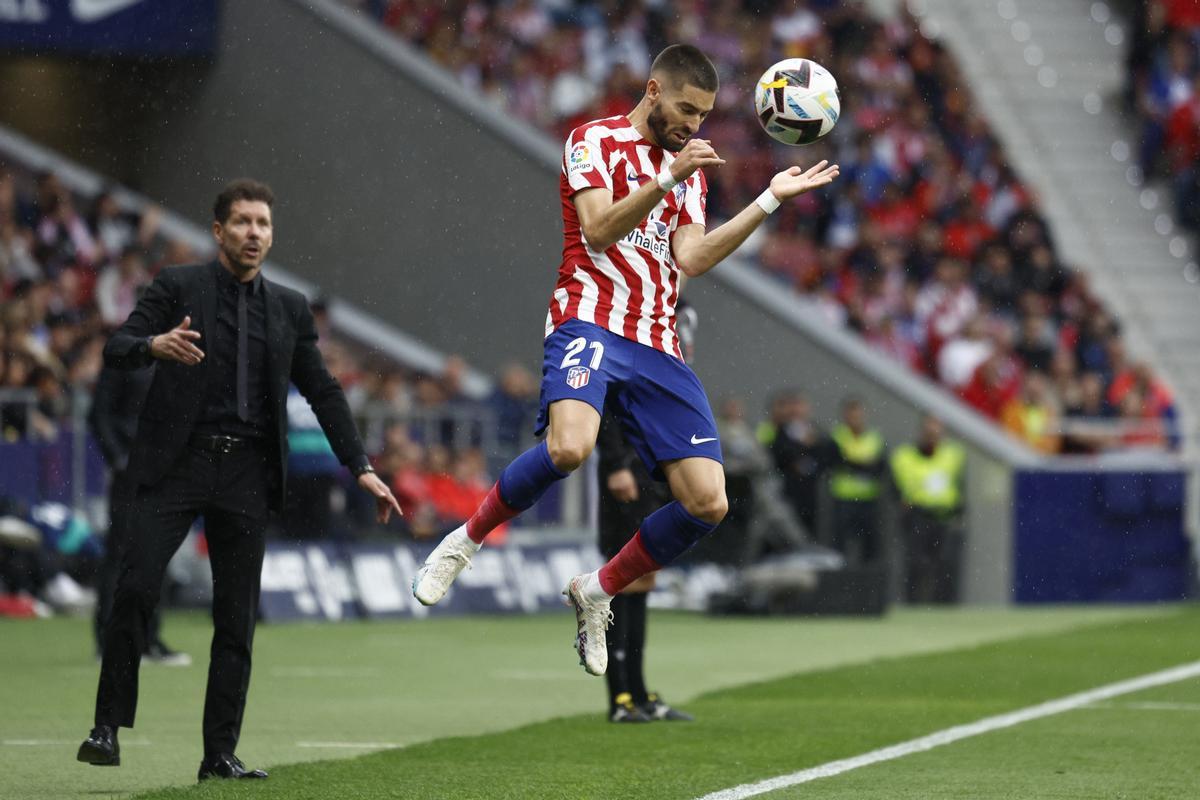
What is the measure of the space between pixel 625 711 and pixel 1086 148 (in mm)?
20101

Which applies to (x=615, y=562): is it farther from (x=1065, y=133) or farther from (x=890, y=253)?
(x=1065, y=133)

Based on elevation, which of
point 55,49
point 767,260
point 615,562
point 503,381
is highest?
point 55,49

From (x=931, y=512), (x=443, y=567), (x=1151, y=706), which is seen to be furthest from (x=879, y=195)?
(x=443, y=567)

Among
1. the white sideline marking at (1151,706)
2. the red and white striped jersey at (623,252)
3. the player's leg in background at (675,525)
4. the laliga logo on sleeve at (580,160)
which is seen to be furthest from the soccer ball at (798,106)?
the white sideline marking at (1151,706)

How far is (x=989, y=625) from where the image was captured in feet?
57.7

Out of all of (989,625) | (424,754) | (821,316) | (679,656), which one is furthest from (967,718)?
(821,316)

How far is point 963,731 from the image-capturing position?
9.51 metres

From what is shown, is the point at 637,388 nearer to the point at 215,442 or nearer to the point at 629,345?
the point at 629,345

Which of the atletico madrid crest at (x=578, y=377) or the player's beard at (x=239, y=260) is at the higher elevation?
the player's beard at (x=239, y=260)

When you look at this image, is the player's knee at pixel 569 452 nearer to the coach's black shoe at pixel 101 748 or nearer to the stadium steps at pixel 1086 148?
the coach's black shoe at pixel 101 748

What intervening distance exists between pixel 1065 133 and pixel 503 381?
40.6 ft

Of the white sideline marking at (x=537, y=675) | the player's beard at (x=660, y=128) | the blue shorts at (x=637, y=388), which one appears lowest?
the white sideline marking at (x=537, y=675)

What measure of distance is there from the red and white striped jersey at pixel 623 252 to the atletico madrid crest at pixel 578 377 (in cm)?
22

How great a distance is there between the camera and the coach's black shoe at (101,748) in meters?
7.41
